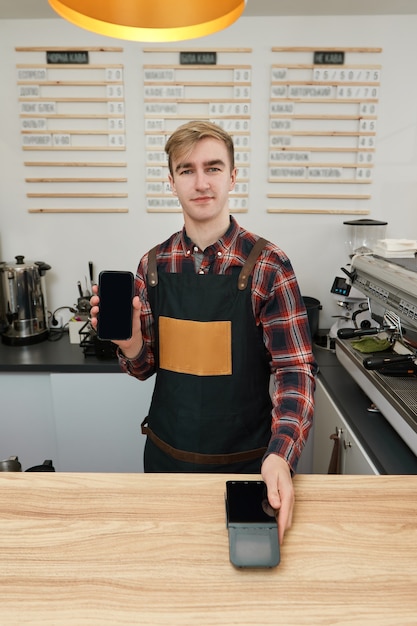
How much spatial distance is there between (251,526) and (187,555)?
11 cm

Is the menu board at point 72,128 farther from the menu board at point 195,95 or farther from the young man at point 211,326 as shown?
the young man at point 211,326

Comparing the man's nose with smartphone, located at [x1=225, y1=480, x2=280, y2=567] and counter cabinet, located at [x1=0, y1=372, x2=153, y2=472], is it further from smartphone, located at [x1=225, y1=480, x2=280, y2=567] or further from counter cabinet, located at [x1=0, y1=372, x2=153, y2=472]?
counter cabinet, located at [x1=0, y1=372, x2=153, y2=472]

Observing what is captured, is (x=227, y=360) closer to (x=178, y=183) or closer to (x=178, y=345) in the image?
(x=178, y=345)

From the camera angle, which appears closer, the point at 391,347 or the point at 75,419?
the point at 391,347

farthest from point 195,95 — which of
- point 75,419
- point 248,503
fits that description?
point 248,503

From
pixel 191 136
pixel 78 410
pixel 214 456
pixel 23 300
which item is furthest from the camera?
pixel 23 300

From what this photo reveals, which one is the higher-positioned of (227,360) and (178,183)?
(178,183)

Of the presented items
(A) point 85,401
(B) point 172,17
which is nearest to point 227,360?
(B) point 172,17

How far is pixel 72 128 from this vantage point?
2461 mm

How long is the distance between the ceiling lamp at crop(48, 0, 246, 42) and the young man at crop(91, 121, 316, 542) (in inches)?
13.5

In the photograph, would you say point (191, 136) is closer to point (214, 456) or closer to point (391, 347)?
point (214, 456)

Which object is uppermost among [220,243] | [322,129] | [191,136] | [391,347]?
[322,129]

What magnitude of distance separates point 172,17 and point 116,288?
1.73 ft

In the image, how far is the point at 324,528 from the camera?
0.78 m
